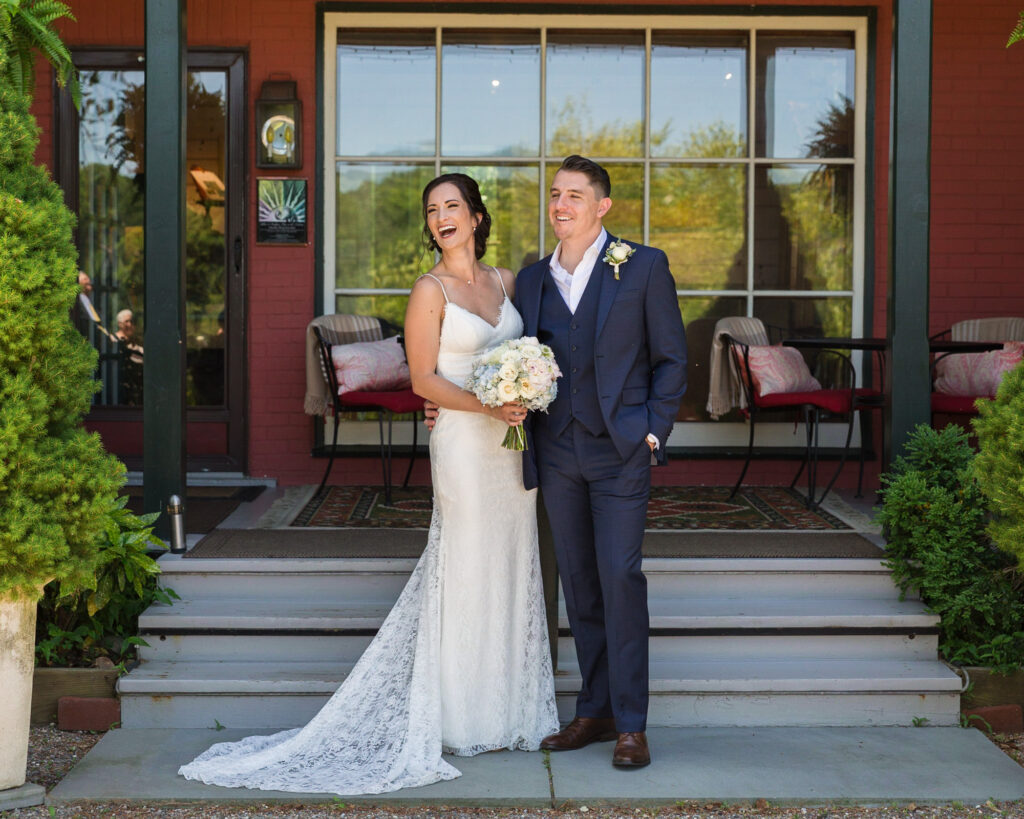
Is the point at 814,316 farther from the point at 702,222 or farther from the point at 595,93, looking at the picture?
the point at 595,93

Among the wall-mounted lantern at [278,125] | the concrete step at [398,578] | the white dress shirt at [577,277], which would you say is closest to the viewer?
the white dress shirt at [577,277]

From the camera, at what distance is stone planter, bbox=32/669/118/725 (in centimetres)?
416

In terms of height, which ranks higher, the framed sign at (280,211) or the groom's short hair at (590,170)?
the framed sign at (280,211)

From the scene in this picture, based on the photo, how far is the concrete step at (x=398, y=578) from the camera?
452cm

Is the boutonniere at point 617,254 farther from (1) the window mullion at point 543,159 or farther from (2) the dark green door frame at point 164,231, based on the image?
(1) the window mullion at point 543,159

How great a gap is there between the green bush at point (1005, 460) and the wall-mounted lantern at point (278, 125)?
431 centimetres

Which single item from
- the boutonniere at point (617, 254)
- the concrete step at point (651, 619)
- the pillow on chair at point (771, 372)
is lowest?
the concrete step at point (651, 619)

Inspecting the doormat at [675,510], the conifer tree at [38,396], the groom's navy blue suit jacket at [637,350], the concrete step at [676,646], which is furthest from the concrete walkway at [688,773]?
the doormat at [675,510]

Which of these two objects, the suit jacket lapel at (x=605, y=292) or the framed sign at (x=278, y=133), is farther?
the framed sign at (x=278, y=133)

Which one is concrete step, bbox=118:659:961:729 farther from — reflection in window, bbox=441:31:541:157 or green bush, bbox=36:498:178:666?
reflection in window, bbox=441:31:541:157

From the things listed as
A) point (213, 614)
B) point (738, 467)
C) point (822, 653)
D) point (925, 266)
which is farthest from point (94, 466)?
point (738, 467)

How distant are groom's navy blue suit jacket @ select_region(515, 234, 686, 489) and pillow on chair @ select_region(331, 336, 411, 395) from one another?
2746mm

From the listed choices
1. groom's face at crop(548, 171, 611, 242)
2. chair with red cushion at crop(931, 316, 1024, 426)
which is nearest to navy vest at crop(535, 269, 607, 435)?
groom's face at crop(548, 171, 611, 242)

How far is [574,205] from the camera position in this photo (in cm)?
359
